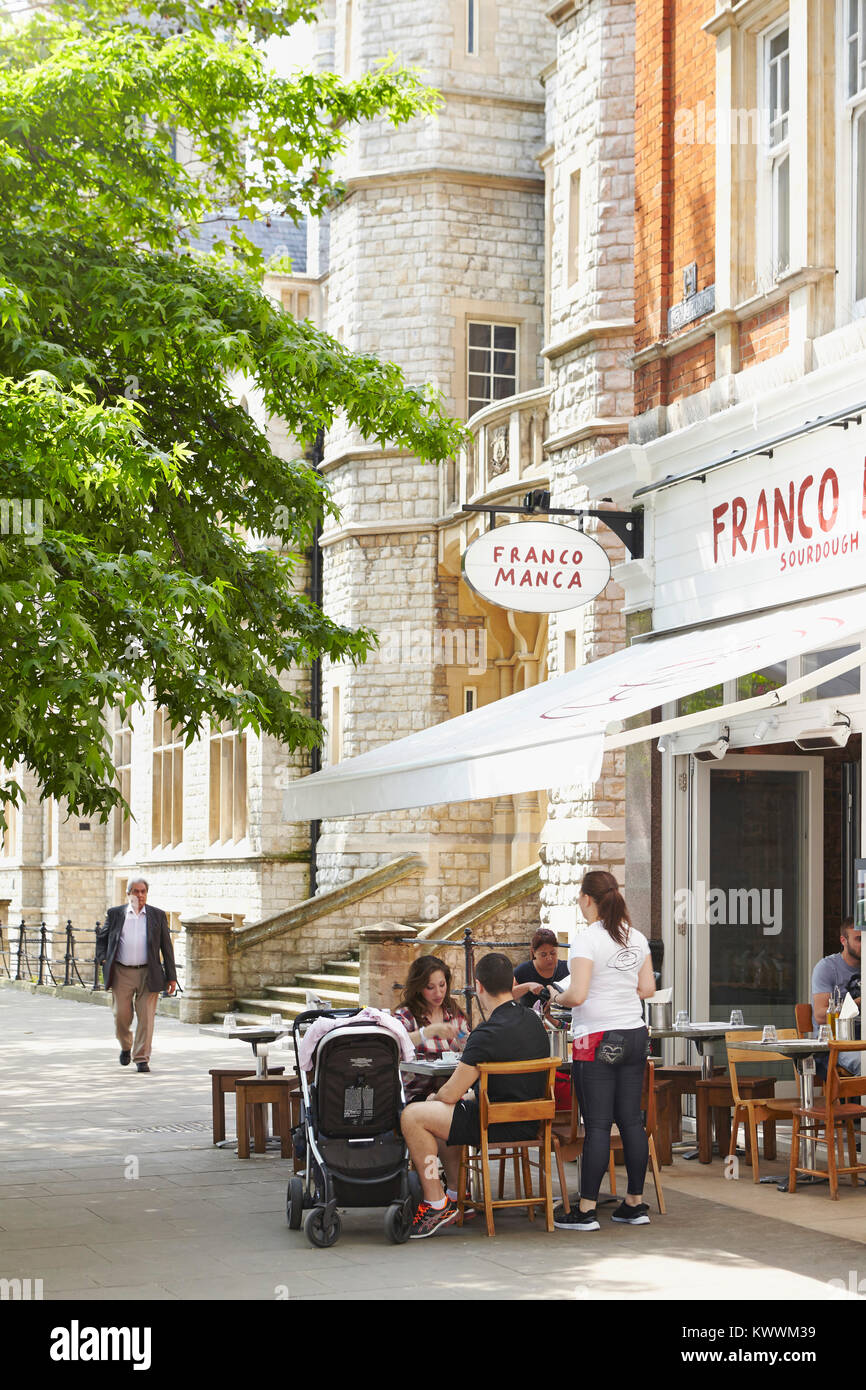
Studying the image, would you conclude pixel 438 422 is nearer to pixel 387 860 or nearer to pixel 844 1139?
pixel 844 1139

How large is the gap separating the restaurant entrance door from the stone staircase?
754cm

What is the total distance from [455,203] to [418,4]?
276cm

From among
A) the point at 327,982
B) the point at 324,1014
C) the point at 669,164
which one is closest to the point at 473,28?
the point at 669,164

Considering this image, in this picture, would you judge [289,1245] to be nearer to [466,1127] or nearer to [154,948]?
[466,1127]

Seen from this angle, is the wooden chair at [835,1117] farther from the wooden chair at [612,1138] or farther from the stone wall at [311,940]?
the stone wall at [311,940]

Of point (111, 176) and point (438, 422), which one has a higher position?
point (111, 176)

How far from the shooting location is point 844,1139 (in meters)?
9.99

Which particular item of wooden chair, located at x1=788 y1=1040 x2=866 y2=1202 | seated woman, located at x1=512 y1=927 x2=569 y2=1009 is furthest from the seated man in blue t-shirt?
seated woman, located at x1=512 y1=927 x2=569 y2=1009

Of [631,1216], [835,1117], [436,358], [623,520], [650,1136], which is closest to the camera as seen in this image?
[631,1216]

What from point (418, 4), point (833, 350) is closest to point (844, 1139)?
point (833, 350)

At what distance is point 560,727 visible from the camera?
25.9ft

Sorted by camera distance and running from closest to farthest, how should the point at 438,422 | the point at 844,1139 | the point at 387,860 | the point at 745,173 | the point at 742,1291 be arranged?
the point at 742,1291 → the point at 844,1139 → the point at 745,173 → the point at 438,422 → the point at 387,860

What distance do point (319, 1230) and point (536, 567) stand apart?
505 cm

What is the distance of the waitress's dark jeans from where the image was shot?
328 inches
